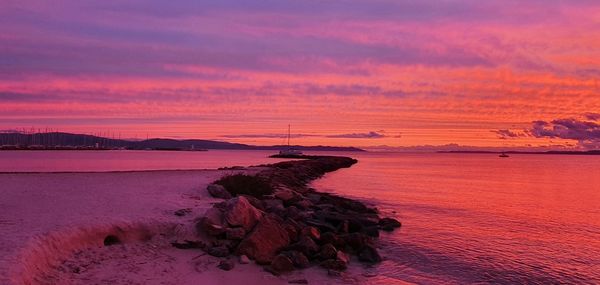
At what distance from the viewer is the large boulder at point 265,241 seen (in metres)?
10.6

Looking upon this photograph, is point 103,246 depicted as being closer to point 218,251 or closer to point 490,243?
point 218,251

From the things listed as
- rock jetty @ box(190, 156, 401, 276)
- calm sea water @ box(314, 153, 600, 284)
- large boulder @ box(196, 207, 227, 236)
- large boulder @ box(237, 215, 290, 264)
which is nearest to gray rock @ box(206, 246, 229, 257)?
rock jetty @ box(190, 156, 401, 276)

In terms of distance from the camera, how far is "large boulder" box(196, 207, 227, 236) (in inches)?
454

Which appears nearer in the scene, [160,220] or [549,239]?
[160,220]

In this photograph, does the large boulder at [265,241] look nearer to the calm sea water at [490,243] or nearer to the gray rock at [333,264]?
the gray rock at [333,264]

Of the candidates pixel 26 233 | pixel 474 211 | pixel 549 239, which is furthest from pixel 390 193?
pixel 26 233

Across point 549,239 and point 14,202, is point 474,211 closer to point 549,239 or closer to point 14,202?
point 549,239

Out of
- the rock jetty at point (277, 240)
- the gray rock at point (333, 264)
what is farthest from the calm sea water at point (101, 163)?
the gray rock at point (333, 264)

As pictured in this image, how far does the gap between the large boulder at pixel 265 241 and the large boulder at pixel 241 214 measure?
47 centimetres

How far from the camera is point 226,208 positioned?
1238cm

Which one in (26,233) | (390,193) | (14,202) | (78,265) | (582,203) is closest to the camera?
(78,265)

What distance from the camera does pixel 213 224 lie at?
11719mm

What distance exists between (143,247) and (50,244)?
1877 millimetres

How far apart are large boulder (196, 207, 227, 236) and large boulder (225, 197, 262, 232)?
0.19m
